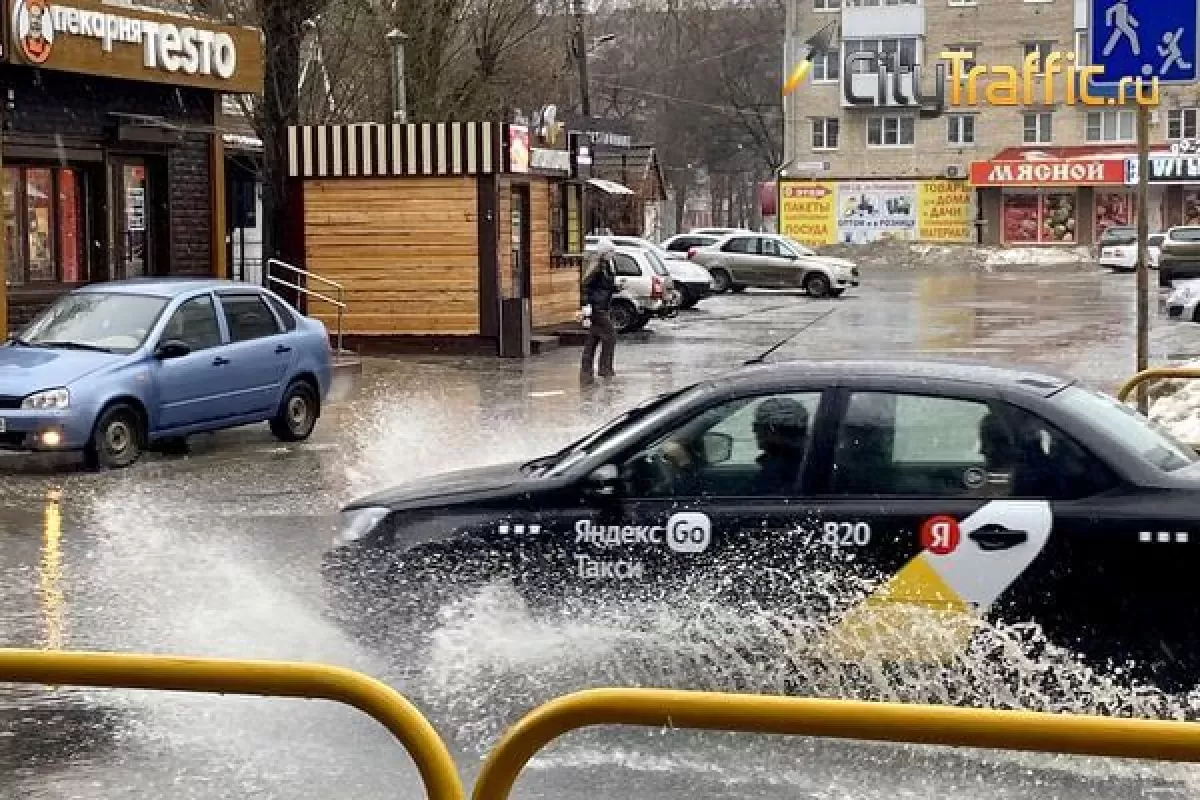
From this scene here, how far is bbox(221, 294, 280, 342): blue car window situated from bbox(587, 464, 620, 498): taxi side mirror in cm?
940

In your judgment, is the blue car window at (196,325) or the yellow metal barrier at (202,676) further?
the blue car window at (196,325)

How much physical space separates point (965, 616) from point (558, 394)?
49.6 ft

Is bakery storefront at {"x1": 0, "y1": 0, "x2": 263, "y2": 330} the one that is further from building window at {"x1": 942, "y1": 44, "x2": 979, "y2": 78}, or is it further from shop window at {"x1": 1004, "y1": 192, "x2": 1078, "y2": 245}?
building window at {"x1": 942, "y1": 44, "x2": 979, "y2": 78}

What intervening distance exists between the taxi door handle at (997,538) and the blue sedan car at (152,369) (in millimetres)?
9261

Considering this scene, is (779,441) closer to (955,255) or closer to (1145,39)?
(1145,39)

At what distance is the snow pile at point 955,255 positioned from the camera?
70188 millimetres

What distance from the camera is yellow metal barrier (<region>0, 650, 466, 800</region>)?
3.72m

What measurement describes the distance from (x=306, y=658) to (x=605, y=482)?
5.68 feet

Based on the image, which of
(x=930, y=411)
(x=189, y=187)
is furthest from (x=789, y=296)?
(x=930, y=411)

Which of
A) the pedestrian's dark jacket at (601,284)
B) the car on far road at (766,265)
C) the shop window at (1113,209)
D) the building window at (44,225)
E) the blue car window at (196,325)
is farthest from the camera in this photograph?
the shop window at (1113,209)

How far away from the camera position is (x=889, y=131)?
7656 centimetres

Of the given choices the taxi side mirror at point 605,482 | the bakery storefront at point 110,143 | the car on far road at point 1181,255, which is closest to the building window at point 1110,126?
the car on far road at point 1181,255

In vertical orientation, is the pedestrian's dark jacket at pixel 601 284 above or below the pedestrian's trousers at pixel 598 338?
above

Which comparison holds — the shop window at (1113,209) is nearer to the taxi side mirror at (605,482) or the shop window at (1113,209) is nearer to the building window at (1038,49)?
the building window at (1038,49)
